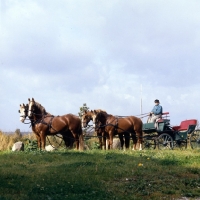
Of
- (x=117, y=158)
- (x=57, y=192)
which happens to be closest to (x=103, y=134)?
(x=117, y=158)

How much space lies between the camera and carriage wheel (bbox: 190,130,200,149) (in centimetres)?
2139

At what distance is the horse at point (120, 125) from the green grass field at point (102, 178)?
5625mm

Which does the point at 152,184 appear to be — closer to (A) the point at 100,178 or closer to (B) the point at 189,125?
(A) the point at 100,178

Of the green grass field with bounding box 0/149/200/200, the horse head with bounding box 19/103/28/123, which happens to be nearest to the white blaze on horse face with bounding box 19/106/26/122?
the horse head with bounding box 19/103/28/123

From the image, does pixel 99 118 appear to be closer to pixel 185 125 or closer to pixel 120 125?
pixel 120 125

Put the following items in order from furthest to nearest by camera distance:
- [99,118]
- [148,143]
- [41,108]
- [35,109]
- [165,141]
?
[148,143] < [165,141] < [99,118] < [41,108] < [35,109]

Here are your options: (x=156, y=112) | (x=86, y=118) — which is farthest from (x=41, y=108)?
(x=156, y=112)

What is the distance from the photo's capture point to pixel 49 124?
65.6 ft

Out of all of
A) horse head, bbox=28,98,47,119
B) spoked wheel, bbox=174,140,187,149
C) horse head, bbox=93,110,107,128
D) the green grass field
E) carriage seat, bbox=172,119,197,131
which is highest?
horse head, bbox=28,98,47,119

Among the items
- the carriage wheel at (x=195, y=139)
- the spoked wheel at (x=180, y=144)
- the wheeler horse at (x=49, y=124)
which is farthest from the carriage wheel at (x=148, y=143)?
the wheeler horse at (x=49, y=124)

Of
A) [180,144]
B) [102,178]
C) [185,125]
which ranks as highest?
[185,125]

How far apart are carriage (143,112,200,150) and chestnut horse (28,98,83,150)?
326 centimetres

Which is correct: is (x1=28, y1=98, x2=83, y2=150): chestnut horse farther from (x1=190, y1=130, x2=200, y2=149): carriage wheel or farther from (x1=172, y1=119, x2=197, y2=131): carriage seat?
(x1=190, y1=130, x2=200, y2=149): carriage wheel

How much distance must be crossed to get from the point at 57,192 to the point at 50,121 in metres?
10.8
